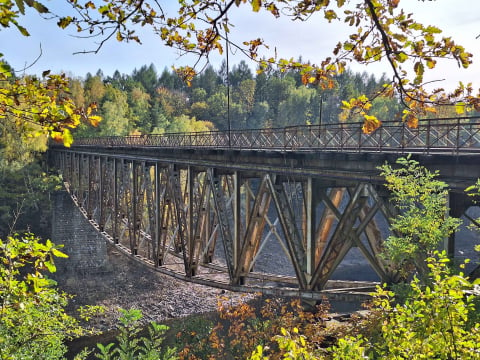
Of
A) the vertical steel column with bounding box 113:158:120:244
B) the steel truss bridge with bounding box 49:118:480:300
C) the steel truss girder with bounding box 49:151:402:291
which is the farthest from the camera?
the vertical steel column with bounding box 113:158:120:244

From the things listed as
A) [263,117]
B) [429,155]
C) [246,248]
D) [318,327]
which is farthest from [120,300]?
[263,117]

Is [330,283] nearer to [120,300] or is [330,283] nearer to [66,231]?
[120,300]

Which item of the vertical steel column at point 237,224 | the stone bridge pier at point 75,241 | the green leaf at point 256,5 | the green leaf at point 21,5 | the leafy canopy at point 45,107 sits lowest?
the stone bridge pier at point 75,241

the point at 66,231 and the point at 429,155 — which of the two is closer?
the point at 429,155

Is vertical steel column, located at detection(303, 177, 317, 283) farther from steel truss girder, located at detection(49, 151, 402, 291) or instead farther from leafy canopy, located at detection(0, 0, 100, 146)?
leafy canopy, located at detection(0, 0, 100, 146)

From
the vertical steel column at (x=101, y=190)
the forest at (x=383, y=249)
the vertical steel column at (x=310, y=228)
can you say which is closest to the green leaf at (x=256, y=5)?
the forest at (x=383, y=249)

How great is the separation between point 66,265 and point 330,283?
3357cm

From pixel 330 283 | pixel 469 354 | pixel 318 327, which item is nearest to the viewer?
pixel 469 354

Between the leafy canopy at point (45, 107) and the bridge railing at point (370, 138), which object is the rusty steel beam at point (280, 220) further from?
the leafy canopy at point (45, 107)

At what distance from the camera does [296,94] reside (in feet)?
328

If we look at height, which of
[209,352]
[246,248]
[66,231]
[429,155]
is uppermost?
[429,155]

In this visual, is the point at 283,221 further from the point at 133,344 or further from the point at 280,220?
the point at 133,344

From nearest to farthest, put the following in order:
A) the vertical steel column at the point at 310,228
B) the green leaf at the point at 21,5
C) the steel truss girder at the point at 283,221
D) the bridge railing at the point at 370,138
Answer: the green leaf at the point at 21,5 < the bridge railing at the point at 370,138 < the steel truss girder at the point at 283,221 < the vertical steel column at the point at 310,228

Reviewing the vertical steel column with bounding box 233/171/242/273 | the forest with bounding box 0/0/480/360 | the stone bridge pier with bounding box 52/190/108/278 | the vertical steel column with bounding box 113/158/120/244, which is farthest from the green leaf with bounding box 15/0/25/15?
the stone bridge pier with bounding box 52/190/108/278
